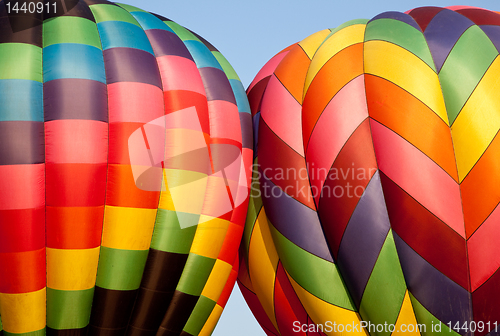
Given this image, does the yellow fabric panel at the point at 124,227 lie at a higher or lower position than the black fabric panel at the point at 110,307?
higher

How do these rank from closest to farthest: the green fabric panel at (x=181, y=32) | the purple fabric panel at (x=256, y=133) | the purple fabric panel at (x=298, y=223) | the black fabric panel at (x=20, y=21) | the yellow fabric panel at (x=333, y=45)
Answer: the black fabric panel at (x=20, y=21) < the purple fabric panel at (x=298, y=223) < the yellow fabric panel at (x=333, y=45) < the purple fabric panel at (x=256, y=133) < the green fabric panel at (x=181, y=32)

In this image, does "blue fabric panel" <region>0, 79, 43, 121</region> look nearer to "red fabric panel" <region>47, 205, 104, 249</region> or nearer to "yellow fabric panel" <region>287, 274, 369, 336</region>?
"red fabric panel" <region>47, 205, 104, 249</region>

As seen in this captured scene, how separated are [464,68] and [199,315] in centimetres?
248

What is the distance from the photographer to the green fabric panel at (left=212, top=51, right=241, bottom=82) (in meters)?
4.01

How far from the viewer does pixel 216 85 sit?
3703 millimetres

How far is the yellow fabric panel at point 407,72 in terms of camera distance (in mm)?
3117

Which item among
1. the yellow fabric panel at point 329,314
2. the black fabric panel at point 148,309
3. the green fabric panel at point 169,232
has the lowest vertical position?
the black fabric panel at point 148,309

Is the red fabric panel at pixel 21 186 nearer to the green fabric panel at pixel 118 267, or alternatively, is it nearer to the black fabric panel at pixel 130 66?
the green fabric panel at pixel 118 267

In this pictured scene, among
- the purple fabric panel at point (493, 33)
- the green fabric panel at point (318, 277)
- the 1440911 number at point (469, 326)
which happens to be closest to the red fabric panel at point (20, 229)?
the green fabric panel at point (318, 277)

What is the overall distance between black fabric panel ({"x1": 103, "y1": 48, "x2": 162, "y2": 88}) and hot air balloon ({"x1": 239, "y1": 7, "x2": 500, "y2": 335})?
2.92 feet

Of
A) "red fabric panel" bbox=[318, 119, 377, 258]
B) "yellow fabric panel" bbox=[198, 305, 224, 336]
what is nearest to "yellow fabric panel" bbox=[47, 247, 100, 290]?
"yellow fabric panel" bbox=[198, 305, 224, 336]

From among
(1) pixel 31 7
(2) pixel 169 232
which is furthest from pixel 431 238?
(1) pixel 31 7

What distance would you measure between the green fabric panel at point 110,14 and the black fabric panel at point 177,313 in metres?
1.99

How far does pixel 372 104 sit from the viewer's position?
3207 mm
